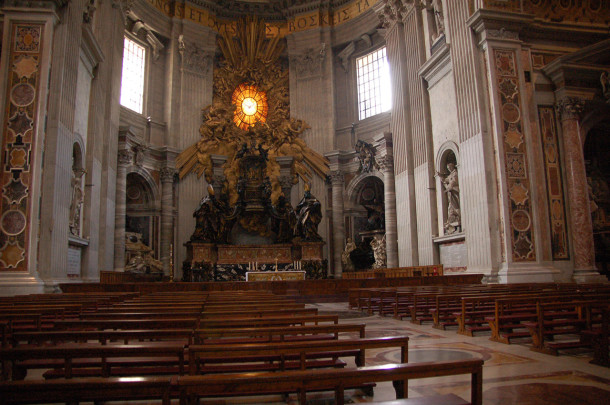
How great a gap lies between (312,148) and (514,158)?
10959 millimetres

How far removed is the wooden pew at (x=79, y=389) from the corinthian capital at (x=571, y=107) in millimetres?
13248

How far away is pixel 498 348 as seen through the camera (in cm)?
433

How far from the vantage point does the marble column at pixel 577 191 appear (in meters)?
11.5

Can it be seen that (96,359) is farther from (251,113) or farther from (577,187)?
(251,113)

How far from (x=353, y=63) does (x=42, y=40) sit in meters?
14.8

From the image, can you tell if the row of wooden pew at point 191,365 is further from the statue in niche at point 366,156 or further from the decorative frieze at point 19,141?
the statue in niche at point 366,156

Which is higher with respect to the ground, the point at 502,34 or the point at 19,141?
the point at 502,34

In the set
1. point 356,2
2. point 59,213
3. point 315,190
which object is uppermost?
point 356,2

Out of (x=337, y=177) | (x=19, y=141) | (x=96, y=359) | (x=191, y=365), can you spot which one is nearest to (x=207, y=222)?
(x=337, y=177)

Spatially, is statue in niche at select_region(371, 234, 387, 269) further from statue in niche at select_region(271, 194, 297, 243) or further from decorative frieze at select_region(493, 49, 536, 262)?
decorative frieze at select_region(493, 49, 536, 262)

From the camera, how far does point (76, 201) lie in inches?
449

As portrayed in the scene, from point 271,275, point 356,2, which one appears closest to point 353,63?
point 356,2

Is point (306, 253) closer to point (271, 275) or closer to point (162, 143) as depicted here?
point (271, 275)

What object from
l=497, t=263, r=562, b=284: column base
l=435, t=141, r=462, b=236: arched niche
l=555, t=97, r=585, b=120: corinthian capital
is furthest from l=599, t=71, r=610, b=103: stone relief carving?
l=497, t=263, r=562, b=284: column base
